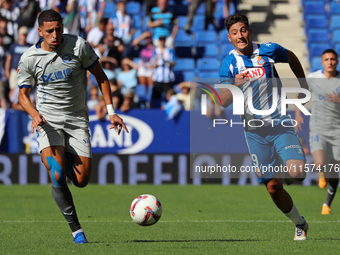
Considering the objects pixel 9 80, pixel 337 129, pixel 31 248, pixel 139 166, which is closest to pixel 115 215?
pixel 31 248

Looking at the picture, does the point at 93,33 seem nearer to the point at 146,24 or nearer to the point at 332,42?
the point at 146,24

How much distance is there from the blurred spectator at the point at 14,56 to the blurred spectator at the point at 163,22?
362cm

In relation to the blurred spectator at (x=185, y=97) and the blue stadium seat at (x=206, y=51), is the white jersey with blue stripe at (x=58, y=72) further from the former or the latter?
the blue stadium seat at (x=206, y=51)

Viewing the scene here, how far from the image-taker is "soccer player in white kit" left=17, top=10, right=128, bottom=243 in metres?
5.84

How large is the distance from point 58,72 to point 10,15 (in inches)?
454

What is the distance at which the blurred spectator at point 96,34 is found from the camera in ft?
52.6

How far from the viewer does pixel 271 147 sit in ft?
20.2

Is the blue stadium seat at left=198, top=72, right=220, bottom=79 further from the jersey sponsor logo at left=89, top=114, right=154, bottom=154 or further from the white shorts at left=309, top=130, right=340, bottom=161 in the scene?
the white shorts at left=309, top=130, right=340, bottom=161

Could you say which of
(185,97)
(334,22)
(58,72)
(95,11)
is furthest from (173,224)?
(334,22)

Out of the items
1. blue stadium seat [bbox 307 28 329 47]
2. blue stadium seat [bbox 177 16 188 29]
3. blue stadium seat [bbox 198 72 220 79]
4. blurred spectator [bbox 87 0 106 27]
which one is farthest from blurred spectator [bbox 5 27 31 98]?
blue stadium seat [bbox 307 28 329 47]

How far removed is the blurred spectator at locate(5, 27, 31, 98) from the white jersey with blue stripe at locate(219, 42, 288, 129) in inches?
384

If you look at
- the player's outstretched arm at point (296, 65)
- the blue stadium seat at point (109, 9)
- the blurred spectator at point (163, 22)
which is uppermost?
the blue stadium seat at point (109, 9)

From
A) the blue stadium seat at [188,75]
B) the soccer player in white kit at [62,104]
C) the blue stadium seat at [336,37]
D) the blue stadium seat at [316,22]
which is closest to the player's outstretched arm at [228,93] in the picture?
the soccer player in white kit at [62,104]

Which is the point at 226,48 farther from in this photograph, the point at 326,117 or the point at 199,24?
the point at 326,117
